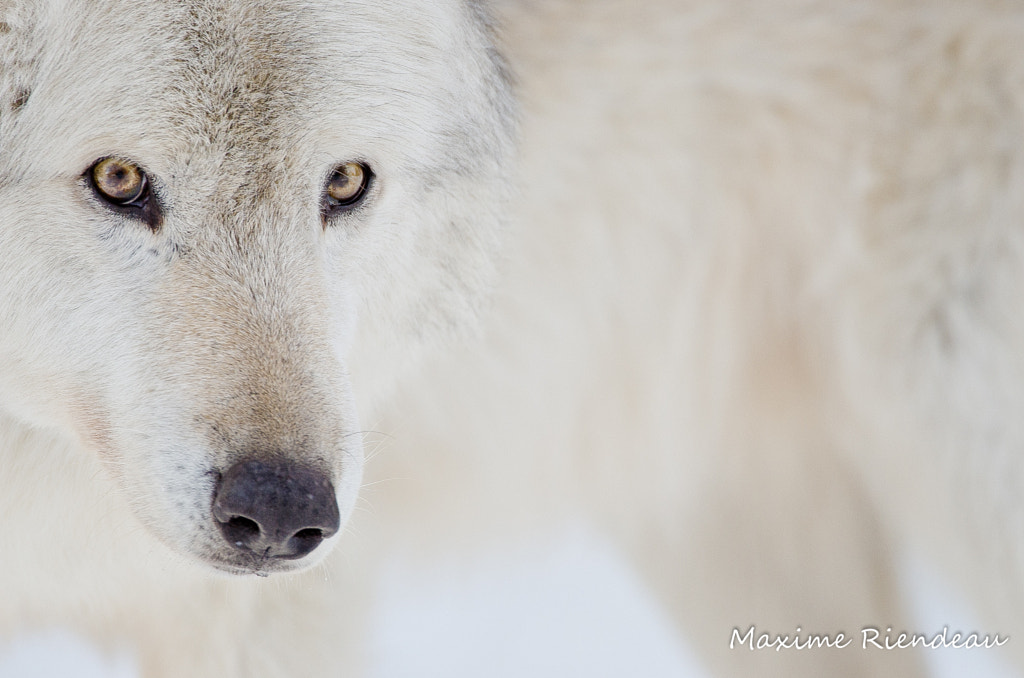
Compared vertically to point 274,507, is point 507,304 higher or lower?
higher

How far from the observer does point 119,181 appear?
1174mm

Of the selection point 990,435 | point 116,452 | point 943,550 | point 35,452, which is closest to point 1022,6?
point 990,435

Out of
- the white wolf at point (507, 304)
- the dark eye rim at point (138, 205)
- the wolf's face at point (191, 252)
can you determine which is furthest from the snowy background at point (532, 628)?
the dark eye rim at point (138, 205)

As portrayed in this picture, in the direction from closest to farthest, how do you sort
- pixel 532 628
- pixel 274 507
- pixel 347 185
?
pixel 274 507
pixel 347 185
pixel 532 628

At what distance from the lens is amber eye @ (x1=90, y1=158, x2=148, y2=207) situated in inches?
46.0

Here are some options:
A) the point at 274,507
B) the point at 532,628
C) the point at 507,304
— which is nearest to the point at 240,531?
the point at 274,507

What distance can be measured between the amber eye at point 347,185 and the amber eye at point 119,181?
23 cm

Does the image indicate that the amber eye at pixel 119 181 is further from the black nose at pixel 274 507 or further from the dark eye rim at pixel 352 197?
the black nose at pixel 274 507

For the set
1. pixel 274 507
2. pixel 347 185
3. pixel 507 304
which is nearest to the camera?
pixel 274 507

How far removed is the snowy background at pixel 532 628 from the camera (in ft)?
6.43

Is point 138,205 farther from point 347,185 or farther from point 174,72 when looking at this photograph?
point 347,185

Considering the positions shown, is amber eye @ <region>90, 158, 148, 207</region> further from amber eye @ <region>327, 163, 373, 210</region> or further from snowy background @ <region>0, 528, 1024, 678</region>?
snowy background @ <region>0, 528, 1024, 678</region>

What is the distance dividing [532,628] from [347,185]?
1719mm

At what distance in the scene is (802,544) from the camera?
2.24 metres
